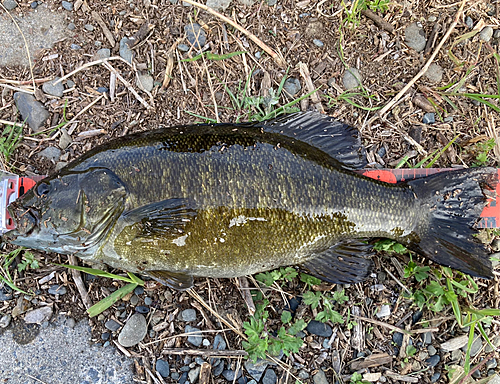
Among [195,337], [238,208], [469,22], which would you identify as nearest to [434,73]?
[469,22]

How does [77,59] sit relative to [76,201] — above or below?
above

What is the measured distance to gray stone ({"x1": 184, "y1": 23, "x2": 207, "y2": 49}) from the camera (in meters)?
3.58

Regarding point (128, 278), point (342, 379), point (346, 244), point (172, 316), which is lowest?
point (342, 379)

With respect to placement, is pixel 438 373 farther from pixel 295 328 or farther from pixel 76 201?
pixel 76 201

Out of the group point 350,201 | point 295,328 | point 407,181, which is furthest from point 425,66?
point 295,328

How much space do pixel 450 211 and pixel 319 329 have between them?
5.24ft

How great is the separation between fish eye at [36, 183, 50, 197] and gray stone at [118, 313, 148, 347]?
138 centimetres

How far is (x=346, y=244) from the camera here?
3027mm

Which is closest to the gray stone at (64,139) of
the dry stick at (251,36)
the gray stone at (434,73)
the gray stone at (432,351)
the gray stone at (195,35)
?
the gray stone at (195,35)

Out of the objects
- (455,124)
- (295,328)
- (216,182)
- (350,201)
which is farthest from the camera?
(455,124)

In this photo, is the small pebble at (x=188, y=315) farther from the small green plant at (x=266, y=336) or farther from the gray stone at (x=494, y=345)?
the gray stone at (x=494, y=345)

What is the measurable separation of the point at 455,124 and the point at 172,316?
3.42 meters

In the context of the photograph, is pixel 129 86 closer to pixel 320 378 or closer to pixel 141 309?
pixel 141 309

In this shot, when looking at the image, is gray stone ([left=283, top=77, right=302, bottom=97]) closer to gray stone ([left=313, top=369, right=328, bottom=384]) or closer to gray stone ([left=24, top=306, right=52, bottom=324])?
gray stone ([left=313, top=369, right=328, bottom=384])
